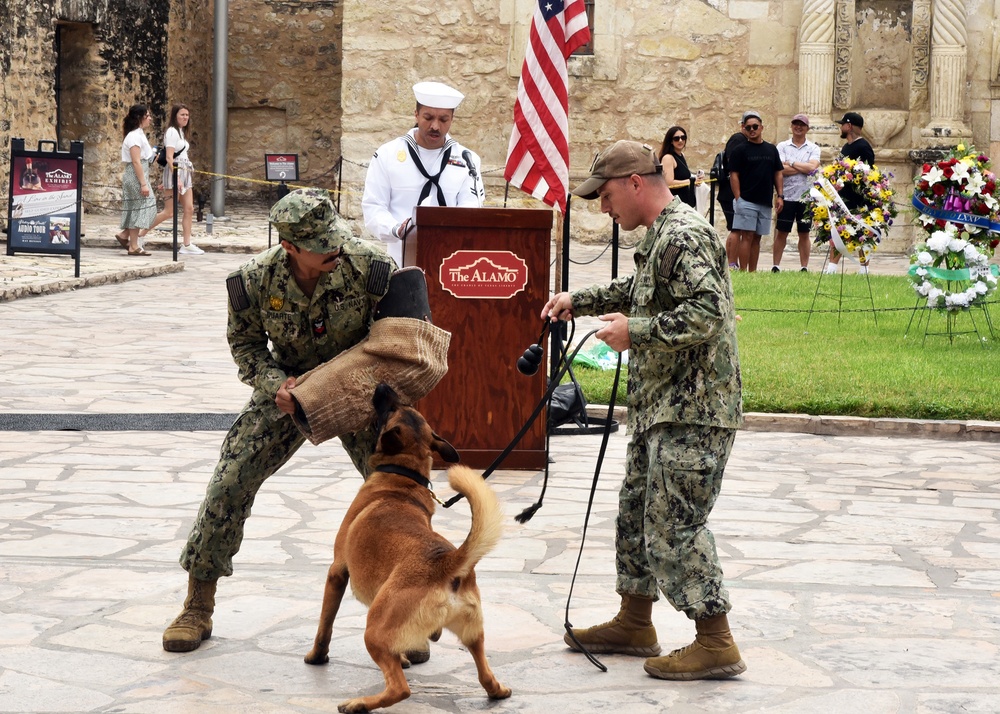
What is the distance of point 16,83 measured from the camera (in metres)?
21.2

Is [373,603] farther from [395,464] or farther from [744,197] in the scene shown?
[744,197]

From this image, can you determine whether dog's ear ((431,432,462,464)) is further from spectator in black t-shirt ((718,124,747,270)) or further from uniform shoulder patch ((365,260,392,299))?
spectator in black t-shirt ((718,124,747,270))

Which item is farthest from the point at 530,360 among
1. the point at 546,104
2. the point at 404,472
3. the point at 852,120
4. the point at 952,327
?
the point at 852,120

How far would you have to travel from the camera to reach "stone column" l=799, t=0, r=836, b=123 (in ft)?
70.7

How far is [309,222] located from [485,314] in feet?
10.5

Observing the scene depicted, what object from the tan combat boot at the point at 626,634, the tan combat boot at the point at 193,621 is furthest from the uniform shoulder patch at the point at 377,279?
the tan combat boot at the point at 626,634

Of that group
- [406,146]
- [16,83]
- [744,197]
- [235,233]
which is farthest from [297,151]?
[406,146]

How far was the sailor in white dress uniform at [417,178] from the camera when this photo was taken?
26.9ft

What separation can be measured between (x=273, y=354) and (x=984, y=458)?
16.3ft

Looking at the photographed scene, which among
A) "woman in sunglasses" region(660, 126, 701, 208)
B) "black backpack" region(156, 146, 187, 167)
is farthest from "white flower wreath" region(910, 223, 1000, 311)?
"black backpack" region(156, 146, 187, 167)

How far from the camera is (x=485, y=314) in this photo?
761cm

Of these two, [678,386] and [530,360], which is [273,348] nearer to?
[530,360]

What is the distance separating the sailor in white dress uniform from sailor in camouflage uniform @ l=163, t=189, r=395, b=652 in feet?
11.2

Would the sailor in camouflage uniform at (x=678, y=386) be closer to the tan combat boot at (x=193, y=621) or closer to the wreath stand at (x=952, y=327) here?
the tan combat boot at (x=193, y=621)
